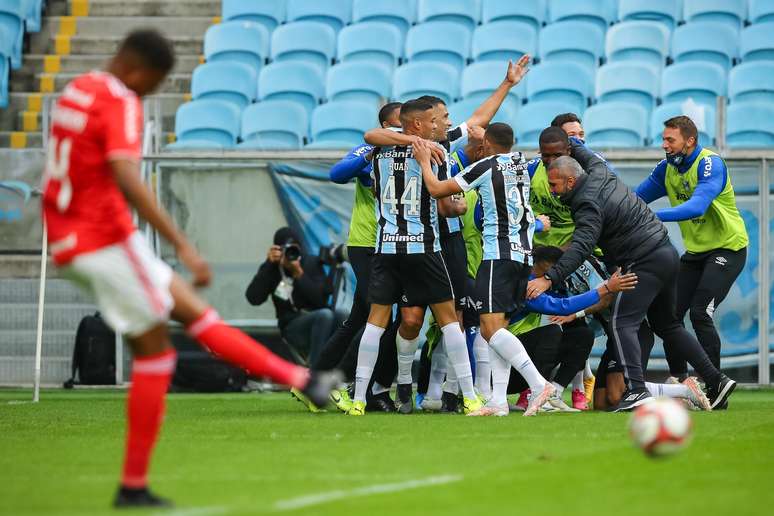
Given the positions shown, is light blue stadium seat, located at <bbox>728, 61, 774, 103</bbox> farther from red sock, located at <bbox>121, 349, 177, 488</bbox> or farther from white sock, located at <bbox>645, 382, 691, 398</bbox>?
red sock, located at <bbox>121, 349, 177, 488</bbox>

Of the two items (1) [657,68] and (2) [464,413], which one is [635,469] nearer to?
(2) [464,413]

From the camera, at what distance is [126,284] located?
4.93 metres

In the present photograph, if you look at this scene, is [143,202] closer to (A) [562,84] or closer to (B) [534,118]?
(B) [534,118]

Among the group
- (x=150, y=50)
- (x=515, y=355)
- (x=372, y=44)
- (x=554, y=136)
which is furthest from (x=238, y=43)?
(x=150, y=50)

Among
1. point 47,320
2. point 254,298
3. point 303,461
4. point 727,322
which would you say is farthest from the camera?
point 47,320

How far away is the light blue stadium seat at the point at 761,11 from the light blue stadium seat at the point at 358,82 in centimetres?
465

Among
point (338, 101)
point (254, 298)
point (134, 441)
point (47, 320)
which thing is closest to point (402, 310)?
point (254, 298)

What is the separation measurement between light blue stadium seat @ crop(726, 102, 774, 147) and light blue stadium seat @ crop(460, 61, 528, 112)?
8.48ft

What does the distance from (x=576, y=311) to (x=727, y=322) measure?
4104mm

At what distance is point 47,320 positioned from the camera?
554 inches

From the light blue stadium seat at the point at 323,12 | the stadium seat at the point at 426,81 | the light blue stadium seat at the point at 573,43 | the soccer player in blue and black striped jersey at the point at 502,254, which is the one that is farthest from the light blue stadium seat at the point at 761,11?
the soccer player in blue and black striped jersey at the point at 502,254

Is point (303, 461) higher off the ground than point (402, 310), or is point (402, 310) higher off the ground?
point (402, 310)

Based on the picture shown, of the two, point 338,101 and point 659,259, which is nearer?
point 659,259

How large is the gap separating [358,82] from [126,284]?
12179 mm
